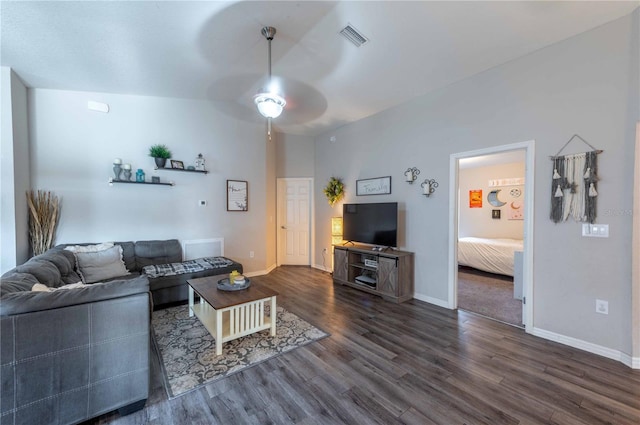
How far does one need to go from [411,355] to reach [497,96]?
2.98 m

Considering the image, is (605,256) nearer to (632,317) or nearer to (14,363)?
(632,317)

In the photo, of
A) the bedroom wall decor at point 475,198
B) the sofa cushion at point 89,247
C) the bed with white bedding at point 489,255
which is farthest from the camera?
the bedroom wall decor at point 475,198

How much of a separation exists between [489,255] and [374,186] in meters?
2.71

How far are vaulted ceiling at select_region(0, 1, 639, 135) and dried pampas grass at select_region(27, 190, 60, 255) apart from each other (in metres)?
1.50

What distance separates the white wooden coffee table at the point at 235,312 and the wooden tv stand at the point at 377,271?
177 cm

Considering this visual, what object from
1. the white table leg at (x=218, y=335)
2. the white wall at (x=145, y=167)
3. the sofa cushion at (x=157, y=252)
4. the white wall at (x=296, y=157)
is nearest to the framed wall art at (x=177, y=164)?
the white wall at (x=145, y=167)

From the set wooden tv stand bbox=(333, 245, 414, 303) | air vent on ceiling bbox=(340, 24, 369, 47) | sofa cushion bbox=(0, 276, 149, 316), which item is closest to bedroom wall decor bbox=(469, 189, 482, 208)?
wooden tv stand bbox=(333, 245, 414, 303)

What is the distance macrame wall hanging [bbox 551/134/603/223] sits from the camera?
235cm

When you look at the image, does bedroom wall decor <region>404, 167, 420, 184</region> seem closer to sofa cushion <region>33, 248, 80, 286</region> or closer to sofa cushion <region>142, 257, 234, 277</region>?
sofa cushion <region>142, 257, 234, 277</region>

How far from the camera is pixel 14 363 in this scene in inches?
51.6

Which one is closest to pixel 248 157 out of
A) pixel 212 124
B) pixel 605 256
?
pixel 212 124

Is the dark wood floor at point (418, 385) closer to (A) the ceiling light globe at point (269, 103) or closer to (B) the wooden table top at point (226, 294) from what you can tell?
(B) the wooden table top at point (226, 294)

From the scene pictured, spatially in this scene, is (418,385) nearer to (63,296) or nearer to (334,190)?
(63,296)

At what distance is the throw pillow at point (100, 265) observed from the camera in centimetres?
308
